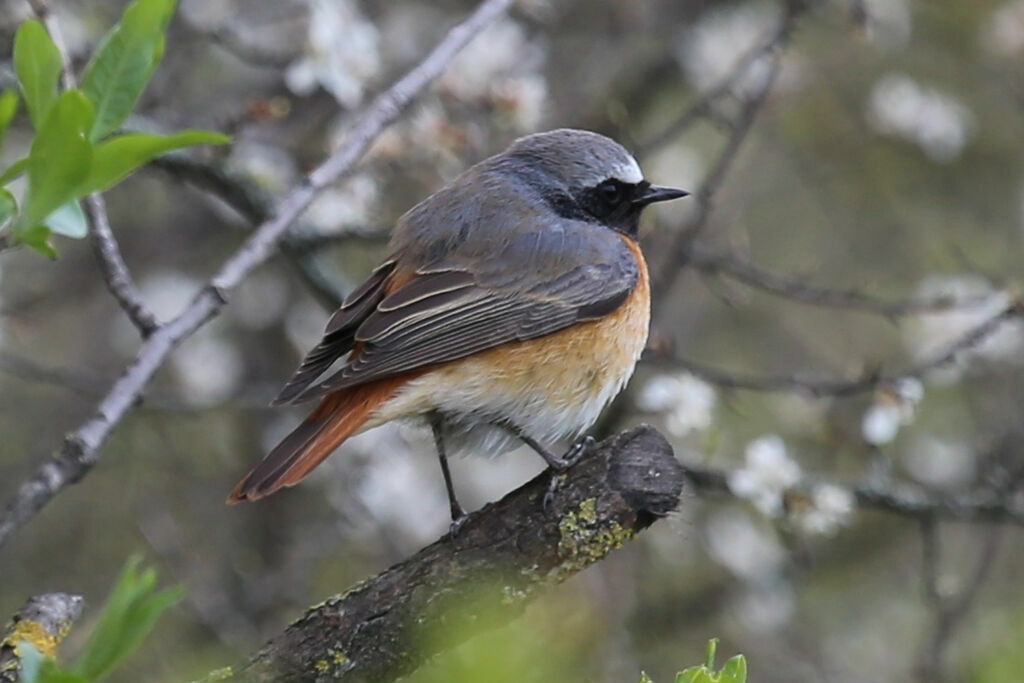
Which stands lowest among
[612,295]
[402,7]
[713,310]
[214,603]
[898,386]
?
[898,386]

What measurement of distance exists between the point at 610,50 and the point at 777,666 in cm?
361

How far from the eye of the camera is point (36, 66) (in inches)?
101

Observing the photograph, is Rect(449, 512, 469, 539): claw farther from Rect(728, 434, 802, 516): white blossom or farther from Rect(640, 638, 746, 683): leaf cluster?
Rect(728, 434, 802, 516): white blossom

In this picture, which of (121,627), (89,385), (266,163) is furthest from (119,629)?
(266,163)

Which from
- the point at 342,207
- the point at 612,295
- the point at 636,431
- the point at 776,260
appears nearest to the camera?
the point at 636,431

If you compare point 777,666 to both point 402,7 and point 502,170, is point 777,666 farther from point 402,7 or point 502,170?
point 402,7

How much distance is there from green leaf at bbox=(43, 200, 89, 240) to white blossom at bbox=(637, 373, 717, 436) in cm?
361

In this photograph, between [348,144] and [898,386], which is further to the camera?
[898,386]

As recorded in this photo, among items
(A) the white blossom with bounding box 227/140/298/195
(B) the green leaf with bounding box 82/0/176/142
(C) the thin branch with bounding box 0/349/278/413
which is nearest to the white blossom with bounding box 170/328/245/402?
(C) the thin branch with bounding box 0/349/278/413

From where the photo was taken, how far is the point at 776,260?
899 centimetres

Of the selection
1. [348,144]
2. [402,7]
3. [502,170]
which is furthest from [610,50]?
[348,144]

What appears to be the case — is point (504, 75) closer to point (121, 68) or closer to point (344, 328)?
point (344, 328)

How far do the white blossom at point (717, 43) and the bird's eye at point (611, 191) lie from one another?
8.87ft

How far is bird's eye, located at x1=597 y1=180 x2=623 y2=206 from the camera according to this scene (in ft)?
17.5
